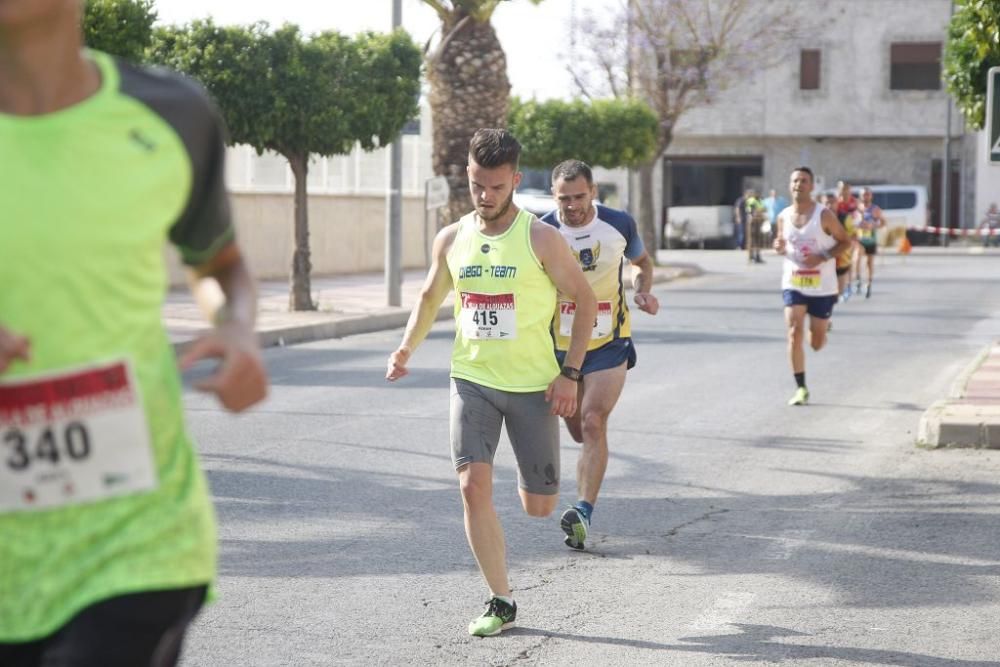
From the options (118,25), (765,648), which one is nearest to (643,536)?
(765,648)

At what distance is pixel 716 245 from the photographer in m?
53.0

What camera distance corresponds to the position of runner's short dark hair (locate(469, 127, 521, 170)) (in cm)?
616

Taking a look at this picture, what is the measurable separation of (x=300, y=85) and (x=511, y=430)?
16.6 m

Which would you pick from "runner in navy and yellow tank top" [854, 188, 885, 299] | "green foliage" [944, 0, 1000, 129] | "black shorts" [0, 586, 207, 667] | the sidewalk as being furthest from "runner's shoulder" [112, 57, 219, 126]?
"runner in navy and yellow tank top" [854, 188, 885, 299]

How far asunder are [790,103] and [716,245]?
8838 millimetres

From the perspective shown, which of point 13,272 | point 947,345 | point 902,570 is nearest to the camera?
point 13,272

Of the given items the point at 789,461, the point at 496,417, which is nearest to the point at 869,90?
the point at 789,461

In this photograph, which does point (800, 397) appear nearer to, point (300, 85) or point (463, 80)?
point (300, 85)

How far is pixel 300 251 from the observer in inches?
922

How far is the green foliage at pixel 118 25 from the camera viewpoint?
1770 cm

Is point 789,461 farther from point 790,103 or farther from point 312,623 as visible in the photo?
point 790,103

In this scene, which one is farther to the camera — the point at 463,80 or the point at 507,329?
the point at 463,80

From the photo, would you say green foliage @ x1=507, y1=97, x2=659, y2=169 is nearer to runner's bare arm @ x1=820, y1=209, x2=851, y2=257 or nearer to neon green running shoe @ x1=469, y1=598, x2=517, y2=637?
runner's bare arm @ x1=820, y1=209, x2=851, y2=257

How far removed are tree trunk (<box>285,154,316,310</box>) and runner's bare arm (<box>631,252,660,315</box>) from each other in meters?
14.8
